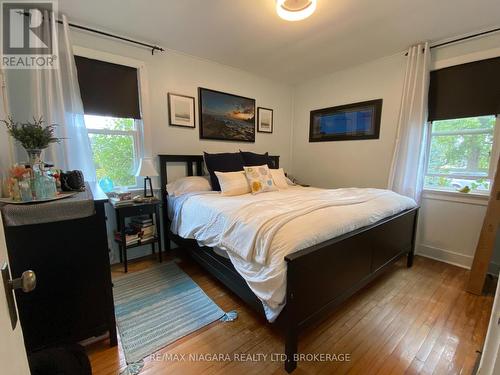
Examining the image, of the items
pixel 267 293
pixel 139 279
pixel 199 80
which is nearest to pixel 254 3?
pixel 199 80

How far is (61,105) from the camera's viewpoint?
206cm

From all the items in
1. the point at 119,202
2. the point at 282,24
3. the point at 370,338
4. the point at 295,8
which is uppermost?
the point at 282,24

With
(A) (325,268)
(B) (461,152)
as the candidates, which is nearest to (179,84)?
(A) (325,268)

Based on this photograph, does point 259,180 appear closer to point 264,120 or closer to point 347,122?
point 264,120

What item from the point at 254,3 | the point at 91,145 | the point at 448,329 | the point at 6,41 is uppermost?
the point at 254,3

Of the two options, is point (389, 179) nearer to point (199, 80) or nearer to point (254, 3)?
point (254, 3)

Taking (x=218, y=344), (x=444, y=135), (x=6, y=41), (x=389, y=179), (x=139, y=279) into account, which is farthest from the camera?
(x=389, y=179)

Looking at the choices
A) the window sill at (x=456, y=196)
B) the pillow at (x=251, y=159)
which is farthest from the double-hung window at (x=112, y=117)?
the window sill at (x=456, y=196)

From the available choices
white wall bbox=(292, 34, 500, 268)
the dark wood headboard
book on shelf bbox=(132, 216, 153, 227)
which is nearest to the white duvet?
book on shelf bbox=(132, 216, 153, 227)

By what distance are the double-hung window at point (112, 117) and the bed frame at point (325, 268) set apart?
120cm

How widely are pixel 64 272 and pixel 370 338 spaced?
190cm

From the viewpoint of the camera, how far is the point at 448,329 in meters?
1.61

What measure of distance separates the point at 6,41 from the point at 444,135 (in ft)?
14.2

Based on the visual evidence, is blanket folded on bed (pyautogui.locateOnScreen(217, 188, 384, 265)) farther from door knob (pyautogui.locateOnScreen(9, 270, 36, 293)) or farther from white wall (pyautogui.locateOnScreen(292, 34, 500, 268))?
white wall (pyautogui.locateOnScreen(292, 34, 500, 268))
